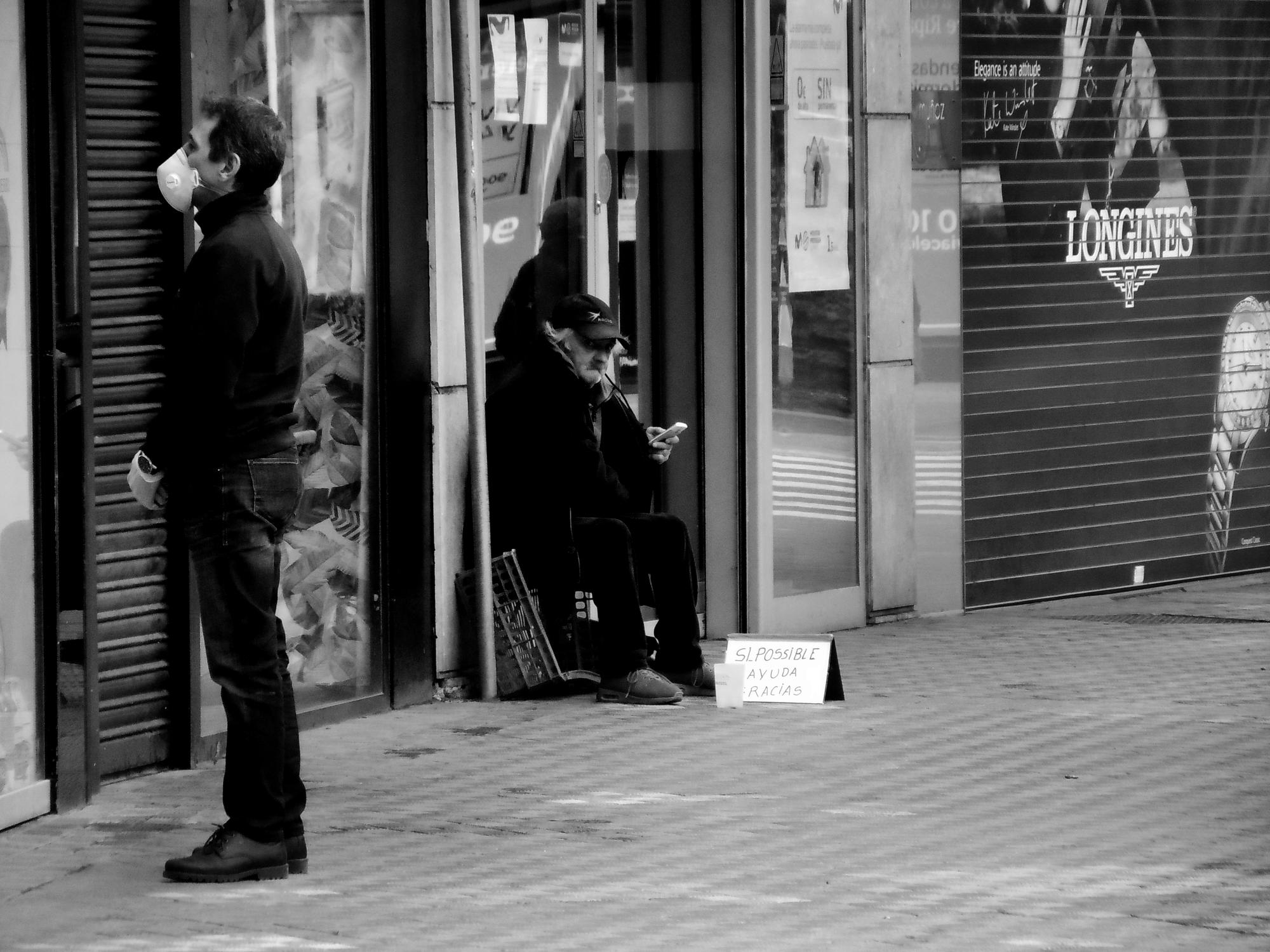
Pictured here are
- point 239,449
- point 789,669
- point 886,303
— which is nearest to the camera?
point 239,449

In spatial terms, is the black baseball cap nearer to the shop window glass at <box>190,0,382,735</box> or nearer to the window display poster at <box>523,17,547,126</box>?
the shop window glass at <box>190,0,382,735</box>

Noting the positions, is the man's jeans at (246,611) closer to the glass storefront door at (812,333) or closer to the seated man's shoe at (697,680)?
the seated man's shoe at (697,680)

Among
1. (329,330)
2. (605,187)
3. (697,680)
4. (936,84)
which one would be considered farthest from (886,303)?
(329,330)

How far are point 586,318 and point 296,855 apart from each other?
9.80 feet

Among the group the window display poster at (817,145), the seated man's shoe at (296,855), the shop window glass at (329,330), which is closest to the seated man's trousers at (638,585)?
the shop window glass at (329,330)

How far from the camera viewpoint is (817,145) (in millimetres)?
9609

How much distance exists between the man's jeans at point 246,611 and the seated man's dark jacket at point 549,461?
2623mm

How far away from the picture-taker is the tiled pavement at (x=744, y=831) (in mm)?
4988

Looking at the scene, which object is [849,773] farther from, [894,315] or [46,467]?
[894,315]

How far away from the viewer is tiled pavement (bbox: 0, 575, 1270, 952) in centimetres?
499

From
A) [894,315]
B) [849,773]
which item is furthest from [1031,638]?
[849,773]

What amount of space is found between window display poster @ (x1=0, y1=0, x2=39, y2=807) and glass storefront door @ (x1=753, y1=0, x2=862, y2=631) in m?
4.05

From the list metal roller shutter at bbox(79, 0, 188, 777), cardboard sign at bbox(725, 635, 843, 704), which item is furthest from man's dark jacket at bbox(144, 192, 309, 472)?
cardboard sign at bbox(725, 635, 843, 704)

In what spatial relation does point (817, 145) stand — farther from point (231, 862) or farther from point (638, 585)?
point (231, 862)
